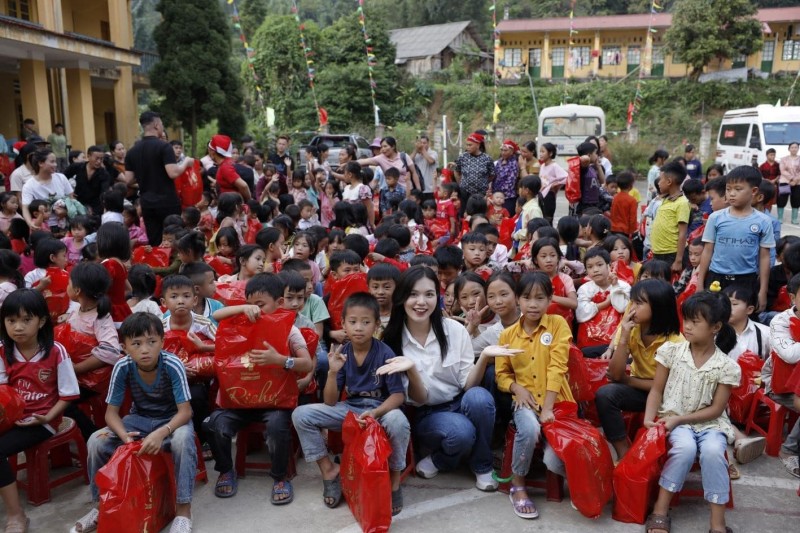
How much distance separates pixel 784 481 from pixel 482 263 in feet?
7.91

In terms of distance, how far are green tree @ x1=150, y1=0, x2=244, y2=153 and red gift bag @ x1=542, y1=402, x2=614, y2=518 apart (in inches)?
687

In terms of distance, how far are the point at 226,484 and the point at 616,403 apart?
6.90 feet

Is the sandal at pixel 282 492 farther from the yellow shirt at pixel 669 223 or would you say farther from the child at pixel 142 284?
the yellow shirt at pixel 669 223

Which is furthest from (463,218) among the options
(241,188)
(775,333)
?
(775,333)

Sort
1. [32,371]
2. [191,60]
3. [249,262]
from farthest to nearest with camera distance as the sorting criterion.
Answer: [191,60] → [249,262] → [32,371]

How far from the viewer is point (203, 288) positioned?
3.98 m

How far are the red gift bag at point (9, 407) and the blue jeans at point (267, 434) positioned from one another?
873 mm

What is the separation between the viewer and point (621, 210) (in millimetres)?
6781

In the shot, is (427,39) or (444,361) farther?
(427,39)

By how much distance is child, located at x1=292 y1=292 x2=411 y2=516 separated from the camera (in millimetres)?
3154

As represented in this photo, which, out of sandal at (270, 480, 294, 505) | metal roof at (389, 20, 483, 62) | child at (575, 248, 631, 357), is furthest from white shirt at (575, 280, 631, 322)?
metal roof at (389, 20, 483, 62)

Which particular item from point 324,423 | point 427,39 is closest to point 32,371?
point 324,423

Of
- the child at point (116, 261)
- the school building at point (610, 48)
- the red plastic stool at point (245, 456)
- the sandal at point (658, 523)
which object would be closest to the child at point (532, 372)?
the sandal at point (658, 523)

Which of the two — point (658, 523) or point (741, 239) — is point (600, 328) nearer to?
point (741, 239)
